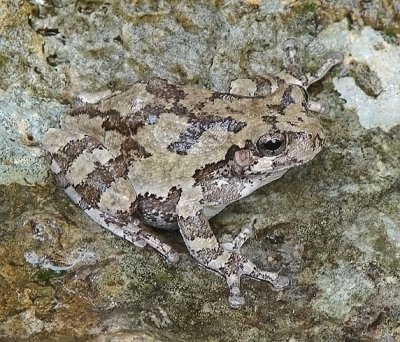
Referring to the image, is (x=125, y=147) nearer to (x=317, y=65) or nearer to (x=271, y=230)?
(x=271, y=230)

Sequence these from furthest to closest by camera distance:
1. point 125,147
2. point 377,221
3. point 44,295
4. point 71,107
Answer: point 71,107 < point 125,147 < point 377,221 < point 44,295

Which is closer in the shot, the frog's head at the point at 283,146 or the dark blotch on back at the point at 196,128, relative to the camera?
the frog's head at the point at 283,146

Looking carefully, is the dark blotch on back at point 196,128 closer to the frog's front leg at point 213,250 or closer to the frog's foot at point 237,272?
the frog's front leg at point 213,250

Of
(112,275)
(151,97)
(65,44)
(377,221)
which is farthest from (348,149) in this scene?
(65,44)

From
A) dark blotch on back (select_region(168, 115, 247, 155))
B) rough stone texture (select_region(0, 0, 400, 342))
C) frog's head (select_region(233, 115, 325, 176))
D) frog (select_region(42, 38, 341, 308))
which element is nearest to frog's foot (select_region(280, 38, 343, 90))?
rough stone texture (select_region(0, 0, 400, 342))

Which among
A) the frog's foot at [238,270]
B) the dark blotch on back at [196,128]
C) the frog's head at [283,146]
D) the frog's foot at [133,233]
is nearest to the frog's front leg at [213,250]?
the frog's foot at [238,270]

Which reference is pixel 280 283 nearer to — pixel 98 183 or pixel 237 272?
pixel 237 272
